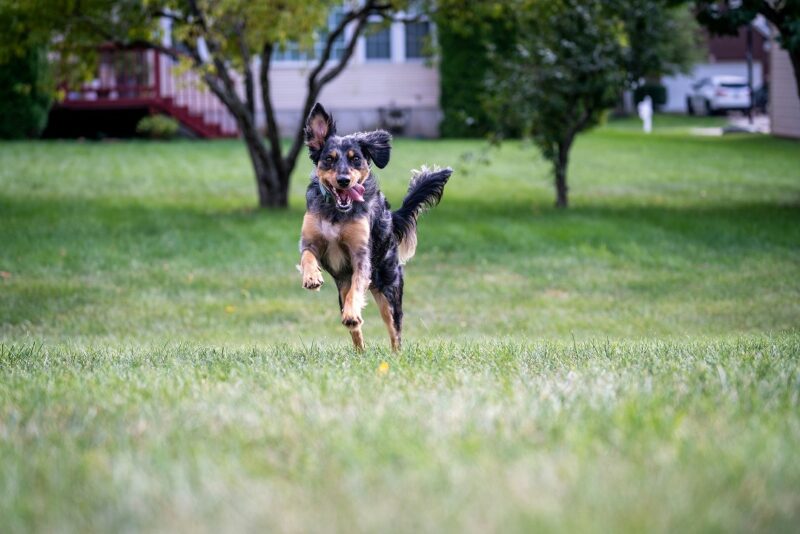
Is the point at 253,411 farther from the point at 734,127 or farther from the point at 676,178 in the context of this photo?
the point at 734,127

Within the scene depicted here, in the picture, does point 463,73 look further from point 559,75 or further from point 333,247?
point 333,247

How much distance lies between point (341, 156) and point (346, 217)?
15.4 inches

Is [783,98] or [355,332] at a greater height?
[783,98]

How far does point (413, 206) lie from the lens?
8.98 m

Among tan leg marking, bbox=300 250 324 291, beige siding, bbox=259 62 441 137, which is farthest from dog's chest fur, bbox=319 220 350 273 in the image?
beige siding, bbox=259 62 441 137

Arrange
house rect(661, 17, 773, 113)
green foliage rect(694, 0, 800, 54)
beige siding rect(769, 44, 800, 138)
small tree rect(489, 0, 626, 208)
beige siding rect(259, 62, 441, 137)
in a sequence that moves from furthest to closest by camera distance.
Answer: house rect(661, 17, 773, 113) < beige siding rect(259, 62, 441, 137) < beige siding rect(769, 44, 800, 138) < small tree rect(489, 0, 626, 208) < green foliage rect(694, 0, 800, 54)

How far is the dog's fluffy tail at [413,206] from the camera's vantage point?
892 centimetres

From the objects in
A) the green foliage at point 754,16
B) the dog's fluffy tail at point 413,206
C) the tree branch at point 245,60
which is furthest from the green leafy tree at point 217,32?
the dog's fluffy tail at point 413,206

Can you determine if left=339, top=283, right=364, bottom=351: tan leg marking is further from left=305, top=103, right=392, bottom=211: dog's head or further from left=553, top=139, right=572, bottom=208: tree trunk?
left=553, top=139, right=572, bottom=208: tree trunk

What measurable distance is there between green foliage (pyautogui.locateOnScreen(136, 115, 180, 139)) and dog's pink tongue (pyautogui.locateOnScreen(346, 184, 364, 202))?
32.0 meters

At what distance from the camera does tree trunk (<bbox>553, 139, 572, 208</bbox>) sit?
21453mm

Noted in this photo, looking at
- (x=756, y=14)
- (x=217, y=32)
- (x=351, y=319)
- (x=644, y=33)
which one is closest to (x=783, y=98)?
(x=644, y=33)

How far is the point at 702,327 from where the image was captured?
12.5 metres

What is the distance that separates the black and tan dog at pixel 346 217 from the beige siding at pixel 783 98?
33.1 meters
